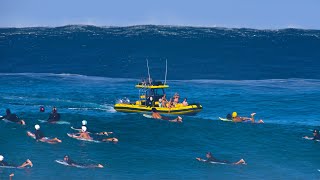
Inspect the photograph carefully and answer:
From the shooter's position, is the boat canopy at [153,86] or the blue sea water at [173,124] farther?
the boat canopy at [153,86]

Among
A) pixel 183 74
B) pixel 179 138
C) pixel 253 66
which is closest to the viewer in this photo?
pixel 179 138

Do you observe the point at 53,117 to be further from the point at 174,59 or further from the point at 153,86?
the point at 174,59

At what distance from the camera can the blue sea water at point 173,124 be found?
5819 centimetres

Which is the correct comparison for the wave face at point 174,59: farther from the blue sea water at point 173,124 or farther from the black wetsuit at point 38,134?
the black wetsuit at point 38,134

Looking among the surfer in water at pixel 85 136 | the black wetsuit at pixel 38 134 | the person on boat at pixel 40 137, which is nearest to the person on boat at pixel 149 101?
the surfer in water at pixel 85 136

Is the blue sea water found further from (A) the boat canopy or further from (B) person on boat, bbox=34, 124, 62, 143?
(A) the boat canopy

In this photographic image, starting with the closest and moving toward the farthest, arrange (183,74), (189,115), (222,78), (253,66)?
(189,115)
(222,78)
(183,74)
(253,66)

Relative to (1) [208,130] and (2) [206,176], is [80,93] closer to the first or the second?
(1) [208,130]

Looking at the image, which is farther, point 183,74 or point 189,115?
point 183,74

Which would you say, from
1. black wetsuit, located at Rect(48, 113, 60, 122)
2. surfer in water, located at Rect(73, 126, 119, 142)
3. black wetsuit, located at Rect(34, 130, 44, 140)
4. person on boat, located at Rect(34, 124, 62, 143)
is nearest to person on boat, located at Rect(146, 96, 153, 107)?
black wetsuit, located at Rect(48, 113, 60, 122)

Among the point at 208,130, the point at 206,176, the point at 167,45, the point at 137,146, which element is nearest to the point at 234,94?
the point at 208,130

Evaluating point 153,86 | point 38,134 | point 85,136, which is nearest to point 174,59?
point 153,86

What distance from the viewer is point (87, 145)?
209ft

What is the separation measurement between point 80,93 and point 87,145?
117ft
